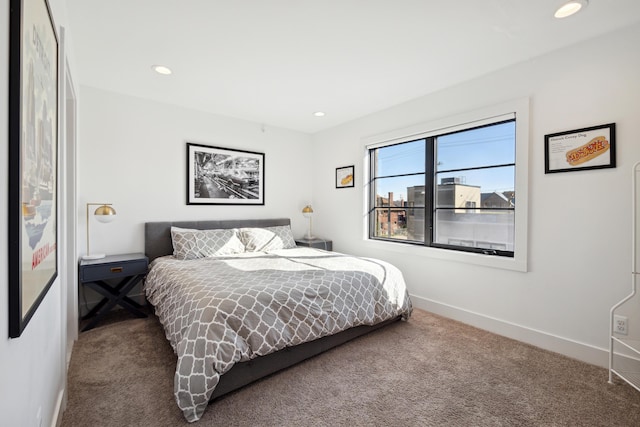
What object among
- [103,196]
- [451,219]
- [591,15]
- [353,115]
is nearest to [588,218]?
[451,219]

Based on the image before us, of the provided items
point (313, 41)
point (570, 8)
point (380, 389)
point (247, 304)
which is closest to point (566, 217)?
point (570, 8)

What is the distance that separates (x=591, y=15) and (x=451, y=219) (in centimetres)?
194

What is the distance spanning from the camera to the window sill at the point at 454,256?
8.98ft

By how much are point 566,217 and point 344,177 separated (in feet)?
8.80

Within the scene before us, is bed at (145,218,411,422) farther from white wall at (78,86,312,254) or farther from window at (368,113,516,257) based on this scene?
window at (368,113,516,257)

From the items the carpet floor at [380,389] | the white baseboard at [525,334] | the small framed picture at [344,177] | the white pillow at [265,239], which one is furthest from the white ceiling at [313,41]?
the carpet floor at [380,389]

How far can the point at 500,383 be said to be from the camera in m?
2.06

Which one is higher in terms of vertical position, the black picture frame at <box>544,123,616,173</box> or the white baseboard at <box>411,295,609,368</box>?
the black picture frame at <box>544,123,616,173</box>

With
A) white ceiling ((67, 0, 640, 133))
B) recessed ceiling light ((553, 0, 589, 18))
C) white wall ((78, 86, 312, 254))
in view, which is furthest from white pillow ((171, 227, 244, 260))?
recessed ceiling light ((553, 0, 589, 18))

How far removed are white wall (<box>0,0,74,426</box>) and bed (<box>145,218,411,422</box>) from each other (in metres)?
0.60

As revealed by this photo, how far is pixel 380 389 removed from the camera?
6.54 ft

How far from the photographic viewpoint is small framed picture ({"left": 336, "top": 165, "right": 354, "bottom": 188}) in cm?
438

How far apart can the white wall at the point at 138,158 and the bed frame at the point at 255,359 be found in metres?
0.13

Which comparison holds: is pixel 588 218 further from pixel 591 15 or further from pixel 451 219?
pixel 591 15
